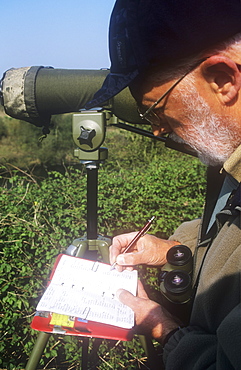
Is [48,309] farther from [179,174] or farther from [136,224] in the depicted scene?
[179,174]

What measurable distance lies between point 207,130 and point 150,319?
0.81 m

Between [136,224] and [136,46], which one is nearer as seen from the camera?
[136,46]

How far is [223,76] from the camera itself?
1205mm

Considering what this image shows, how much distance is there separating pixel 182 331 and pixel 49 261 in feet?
4.94

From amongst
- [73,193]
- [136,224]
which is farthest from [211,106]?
[73,193]

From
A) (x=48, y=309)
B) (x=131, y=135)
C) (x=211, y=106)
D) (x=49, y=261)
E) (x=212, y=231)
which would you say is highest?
(x=211, y=106)

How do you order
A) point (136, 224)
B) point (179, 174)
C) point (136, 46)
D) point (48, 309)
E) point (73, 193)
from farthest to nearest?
point (179, 174) → point (73, 193) → point (136, 224) → point (48, 309) → point (136, 46)

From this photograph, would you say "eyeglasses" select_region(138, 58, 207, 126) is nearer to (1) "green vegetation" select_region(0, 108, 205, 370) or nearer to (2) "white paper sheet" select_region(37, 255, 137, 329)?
(2) "white paper sheet" select_region(37, 255, 137, 329)

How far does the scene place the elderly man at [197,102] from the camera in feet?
3.76

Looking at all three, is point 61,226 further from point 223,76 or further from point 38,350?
point 223,76

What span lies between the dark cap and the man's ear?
6 centimetres

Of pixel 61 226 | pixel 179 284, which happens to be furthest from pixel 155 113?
pixel 61 226

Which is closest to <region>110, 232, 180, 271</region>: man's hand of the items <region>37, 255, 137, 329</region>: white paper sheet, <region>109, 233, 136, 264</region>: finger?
<region>109, 233, 136, 264</region>: finger

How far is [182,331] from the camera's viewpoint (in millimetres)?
1312
